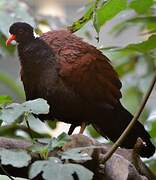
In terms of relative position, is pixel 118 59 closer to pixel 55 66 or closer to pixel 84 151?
pixel 55 66

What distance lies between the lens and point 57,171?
0.92 meters

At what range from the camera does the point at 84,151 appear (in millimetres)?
1071

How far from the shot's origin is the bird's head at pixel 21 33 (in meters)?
1.56

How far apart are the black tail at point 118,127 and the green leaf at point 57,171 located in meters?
0.54

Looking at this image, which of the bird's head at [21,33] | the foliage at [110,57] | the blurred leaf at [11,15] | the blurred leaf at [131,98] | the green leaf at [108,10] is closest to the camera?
the foliage at [110,57]

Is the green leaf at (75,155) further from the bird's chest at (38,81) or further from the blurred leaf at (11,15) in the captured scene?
the blurred leaf at (11,15)

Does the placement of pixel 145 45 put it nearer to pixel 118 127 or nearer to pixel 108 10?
pixel 108 10

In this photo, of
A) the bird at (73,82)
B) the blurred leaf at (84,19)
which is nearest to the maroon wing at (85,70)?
the bird at (73,82)

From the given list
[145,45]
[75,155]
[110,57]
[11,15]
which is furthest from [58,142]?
[110,57]

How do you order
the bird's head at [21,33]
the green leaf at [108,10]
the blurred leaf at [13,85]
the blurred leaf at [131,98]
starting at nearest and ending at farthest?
the green leaf at [108,10], the bird's head at [21,33], the blurred leaf at [131,98], the blurred leaf at [13,85]

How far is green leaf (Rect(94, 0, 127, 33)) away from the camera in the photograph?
124 centimetres

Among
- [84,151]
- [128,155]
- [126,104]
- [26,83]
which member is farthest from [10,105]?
[126,104]

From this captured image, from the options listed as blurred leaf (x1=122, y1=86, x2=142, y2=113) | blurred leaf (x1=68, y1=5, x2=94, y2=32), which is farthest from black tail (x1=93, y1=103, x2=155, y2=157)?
blurred leaf (x1=122, y1=86, x2=142, y2=113)

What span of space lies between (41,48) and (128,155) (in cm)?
40
